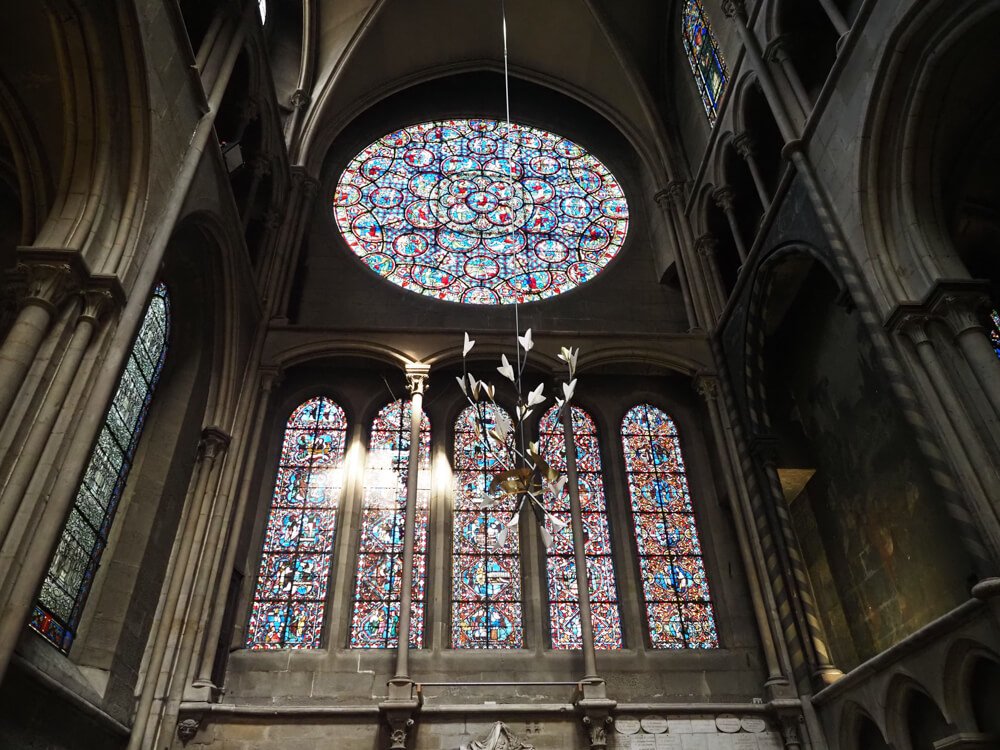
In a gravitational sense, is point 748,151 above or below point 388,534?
above

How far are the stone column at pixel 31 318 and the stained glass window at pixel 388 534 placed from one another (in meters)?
5.37

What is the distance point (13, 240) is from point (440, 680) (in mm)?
6529

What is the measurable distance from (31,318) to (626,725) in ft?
22.7

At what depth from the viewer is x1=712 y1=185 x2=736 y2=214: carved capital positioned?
1159 cm

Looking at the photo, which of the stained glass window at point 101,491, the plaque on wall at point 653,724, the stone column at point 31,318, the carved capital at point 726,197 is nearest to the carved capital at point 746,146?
the carved capital at point 726,197

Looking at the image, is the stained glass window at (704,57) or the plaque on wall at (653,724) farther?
the stained glass window at (704,57)

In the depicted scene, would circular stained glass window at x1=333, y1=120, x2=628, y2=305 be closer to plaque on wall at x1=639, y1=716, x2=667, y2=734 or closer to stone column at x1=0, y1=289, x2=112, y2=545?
plaque on wall at x1=639, y1=716, x2=667, y2=734

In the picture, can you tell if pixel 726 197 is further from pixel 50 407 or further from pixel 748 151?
pixel 50 407

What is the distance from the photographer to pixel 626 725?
8.50 m

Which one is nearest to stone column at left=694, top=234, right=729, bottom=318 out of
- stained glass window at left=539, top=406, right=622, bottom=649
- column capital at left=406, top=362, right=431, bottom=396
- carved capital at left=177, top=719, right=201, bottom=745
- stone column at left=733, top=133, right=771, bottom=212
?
stone column at left=733, top=133, right=771, bottom=212

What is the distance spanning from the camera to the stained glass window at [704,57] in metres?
12.2

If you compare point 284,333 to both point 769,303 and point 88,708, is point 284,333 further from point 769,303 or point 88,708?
point 769,303

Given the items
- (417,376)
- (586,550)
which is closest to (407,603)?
(586,550)

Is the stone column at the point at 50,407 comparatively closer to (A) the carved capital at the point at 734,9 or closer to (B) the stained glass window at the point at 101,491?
(B) the stained glass window at the point at 101,491
